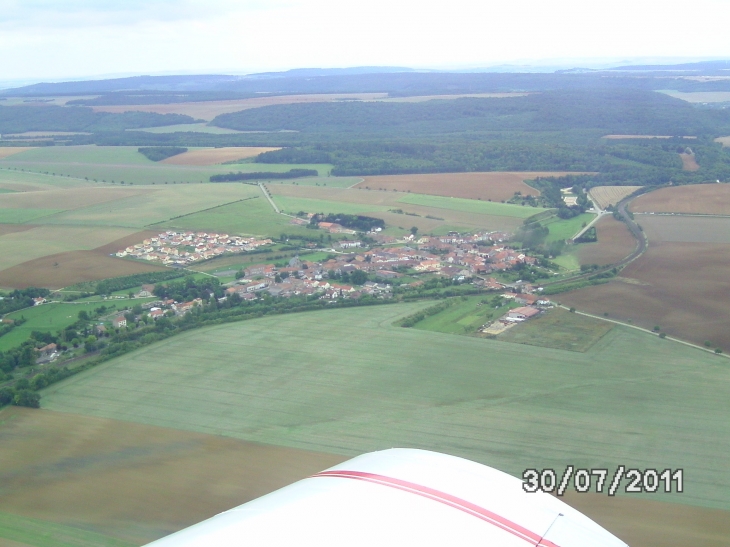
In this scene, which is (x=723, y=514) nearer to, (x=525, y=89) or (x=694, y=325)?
(x=694, y=325)

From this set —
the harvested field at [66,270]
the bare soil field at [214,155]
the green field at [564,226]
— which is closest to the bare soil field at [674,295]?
the green field at [564,226]

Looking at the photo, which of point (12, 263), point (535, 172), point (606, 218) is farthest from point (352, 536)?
point (535, 172)

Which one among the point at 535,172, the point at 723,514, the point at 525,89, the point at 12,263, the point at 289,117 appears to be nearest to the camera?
the point at 723,514

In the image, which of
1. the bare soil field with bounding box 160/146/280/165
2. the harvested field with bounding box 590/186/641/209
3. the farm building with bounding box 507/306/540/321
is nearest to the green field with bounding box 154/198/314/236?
the farm building with bounding box 507/306/540/321

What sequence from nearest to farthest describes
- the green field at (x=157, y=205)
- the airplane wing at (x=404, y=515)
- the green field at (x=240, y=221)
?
1. the airplane wing at (x=404, y=515)
2. the green field at (x=240, y=221)
3. the green field at (x=157, y=205)

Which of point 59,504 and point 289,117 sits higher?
point 289,117

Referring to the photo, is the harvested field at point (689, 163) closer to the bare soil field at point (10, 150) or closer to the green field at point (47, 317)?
the green field at point (47, 317)

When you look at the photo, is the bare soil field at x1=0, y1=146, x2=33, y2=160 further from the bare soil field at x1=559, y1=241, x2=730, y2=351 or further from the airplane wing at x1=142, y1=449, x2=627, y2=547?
the airplane wing at x1=142, y1=449, x2=627, y2=547
